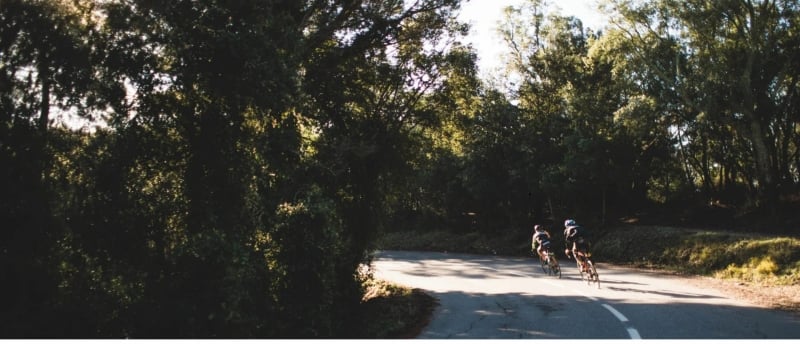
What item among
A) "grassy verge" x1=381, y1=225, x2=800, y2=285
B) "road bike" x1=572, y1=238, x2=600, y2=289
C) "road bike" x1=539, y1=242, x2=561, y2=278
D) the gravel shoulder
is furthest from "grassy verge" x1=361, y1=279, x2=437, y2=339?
the gravel shoulder

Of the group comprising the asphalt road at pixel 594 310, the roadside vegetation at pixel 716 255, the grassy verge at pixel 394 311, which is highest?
the roadside vegetation at pixel 716 255

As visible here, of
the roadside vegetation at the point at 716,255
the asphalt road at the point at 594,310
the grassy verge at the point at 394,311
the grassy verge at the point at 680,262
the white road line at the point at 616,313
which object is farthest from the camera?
the roadside vegetation at the point at 716,255

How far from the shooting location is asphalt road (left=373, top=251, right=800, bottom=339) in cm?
978

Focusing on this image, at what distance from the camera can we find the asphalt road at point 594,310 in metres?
9.78

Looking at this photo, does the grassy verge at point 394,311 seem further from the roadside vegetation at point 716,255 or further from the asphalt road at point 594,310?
the asphalt road at point 594,310

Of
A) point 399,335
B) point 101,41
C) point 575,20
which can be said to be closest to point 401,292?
point 399,335

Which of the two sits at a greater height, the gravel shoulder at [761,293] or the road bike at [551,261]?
the road bike at [551,261]

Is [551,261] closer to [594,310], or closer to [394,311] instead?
[594,310]

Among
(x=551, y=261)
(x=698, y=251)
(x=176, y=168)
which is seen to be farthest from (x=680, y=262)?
(x=176, y=168)

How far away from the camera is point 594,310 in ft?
39.5

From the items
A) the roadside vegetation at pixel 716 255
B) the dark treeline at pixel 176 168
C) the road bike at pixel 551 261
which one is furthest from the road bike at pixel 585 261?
the dark treeline at pixel 176 168

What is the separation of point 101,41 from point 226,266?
5.23 m

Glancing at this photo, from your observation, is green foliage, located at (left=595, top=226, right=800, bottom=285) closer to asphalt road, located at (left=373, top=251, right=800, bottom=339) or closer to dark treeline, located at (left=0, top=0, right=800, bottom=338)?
asphalt road, located at (left=373, top=251, right=800, bottom=339)

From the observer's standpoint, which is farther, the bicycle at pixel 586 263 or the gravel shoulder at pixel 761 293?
the bicycle at pixel 586 263
